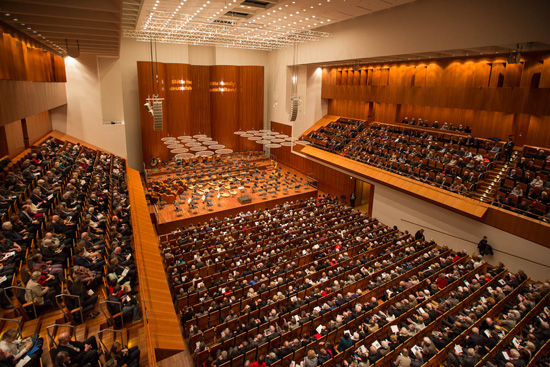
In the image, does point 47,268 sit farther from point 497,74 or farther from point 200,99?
point 200,99

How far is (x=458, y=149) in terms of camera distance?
1405 cm

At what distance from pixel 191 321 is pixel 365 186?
13909mm

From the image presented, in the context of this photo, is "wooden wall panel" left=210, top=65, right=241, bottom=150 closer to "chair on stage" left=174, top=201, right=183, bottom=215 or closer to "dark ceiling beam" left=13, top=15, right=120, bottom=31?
"chair on stage" left=174, top=201, right=183, bottom=215

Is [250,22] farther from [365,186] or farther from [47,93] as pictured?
[365,186]

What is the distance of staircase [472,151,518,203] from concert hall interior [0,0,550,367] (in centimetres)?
7

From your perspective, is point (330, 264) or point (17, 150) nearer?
point (330, 264)

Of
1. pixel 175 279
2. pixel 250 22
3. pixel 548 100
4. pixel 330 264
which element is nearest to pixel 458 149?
pixel 548 100

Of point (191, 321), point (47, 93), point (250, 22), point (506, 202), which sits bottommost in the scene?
point (191, 321)

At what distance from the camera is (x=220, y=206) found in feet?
52.1

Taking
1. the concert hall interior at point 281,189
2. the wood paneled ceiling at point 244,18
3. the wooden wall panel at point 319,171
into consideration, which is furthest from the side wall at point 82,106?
the wooden wall panel at point 319,171

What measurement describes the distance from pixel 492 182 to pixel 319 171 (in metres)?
9.76

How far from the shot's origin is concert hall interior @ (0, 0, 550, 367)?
641 centimetres

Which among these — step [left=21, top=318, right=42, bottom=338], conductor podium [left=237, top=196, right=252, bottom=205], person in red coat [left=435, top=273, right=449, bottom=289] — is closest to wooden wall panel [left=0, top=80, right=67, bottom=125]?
step [left=21, top=318, right=42, bottom=338]

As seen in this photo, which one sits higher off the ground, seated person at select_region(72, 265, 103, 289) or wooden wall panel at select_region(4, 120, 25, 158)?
wooden wall panel at select_region(4, 120, 25, 158)
